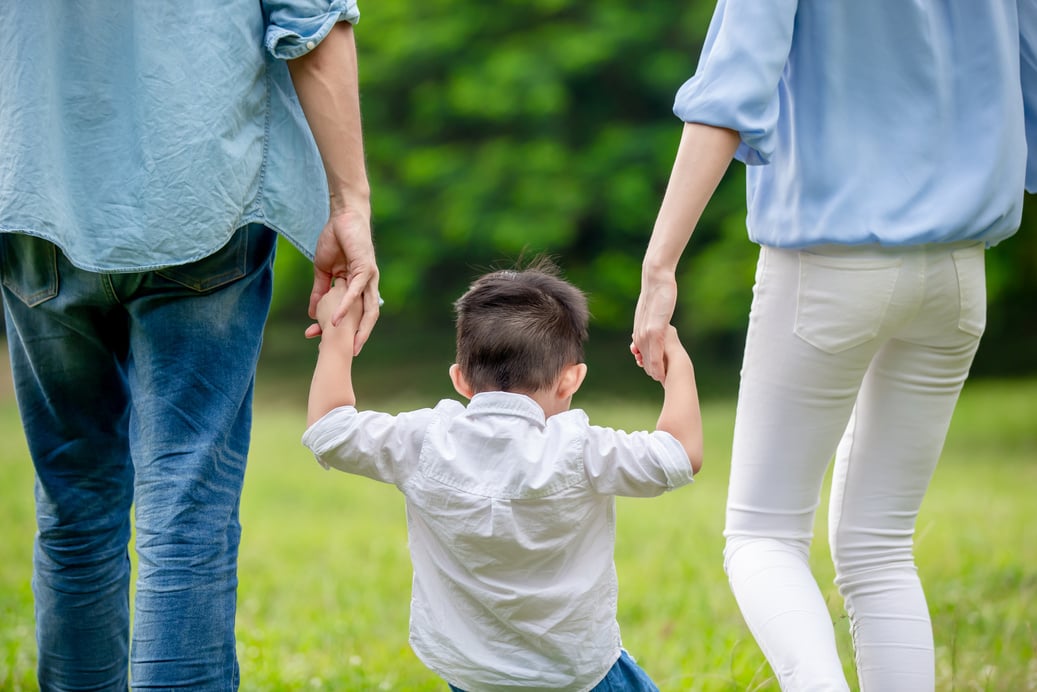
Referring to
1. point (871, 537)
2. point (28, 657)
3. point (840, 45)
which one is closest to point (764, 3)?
point (840, 45)

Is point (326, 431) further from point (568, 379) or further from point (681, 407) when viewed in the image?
point (681, 407)

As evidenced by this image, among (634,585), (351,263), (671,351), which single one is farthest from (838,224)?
(634,585)

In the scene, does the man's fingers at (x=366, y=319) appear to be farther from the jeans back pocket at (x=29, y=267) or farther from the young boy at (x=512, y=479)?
the jeans back pocket at (x=29, y=267)

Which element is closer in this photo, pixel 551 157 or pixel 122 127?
pixel 122 127

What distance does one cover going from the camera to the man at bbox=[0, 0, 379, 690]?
1932mm

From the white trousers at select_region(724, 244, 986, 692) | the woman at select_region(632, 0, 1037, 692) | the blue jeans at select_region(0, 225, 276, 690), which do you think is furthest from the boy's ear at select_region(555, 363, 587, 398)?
the blue jeans at select_region(0, 225, 276, 690)

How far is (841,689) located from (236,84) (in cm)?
150

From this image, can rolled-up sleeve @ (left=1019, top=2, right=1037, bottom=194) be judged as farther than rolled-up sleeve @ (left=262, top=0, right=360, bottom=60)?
Yes

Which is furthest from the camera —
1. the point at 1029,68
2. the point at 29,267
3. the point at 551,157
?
the point at 551,157

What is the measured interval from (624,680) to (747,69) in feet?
3.70

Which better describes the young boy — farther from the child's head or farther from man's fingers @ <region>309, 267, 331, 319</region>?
man's fingers @ <region>309, 267, 331, 319</region>

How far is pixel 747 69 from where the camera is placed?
1.99 meters

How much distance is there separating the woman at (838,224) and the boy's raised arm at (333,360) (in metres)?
0.53

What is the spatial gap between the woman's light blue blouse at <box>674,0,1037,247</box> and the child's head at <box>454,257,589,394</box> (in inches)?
16.1
